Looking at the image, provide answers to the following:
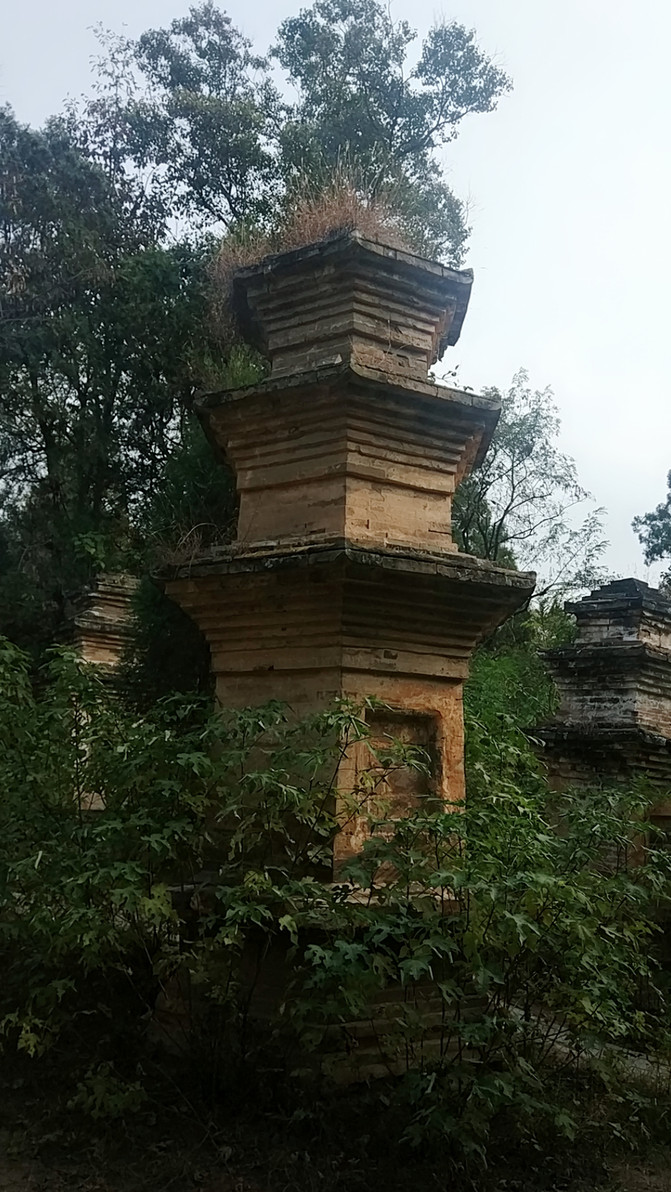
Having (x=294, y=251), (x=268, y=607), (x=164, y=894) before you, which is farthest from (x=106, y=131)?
(x=164, y=894)

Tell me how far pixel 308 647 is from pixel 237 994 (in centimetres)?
165

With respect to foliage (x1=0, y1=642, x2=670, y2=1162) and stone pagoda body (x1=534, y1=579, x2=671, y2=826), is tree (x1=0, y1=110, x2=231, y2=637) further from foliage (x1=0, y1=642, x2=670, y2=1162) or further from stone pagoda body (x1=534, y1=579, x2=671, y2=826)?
foliage (x1=0, y1=642, x2=670, y2=1162)

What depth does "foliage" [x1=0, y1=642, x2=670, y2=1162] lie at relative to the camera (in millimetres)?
3668

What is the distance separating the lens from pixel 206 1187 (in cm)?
349

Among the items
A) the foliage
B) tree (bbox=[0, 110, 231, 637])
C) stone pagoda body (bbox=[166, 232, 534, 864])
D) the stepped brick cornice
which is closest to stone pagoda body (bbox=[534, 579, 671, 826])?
the foliage

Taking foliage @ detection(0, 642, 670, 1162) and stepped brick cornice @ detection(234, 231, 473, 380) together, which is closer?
foliage @ detection(0, 642, 670, 1162)

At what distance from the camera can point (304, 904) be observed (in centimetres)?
389

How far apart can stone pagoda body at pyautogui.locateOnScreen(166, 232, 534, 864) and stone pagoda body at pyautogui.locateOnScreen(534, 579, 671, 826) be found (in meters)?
4.15

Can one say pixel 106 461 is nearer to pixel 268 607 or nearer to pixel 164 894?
pixel 268 607

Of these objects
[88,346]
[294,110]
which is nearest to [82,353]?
[88,346]

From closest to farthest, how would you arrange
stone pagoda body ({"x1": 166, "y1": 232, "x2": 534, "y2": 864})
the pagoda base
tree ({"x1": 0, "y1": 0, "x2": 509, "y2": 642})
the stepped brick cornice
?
the pagoda base → stone pagoda body ({"x1": 166, "y1": 232, "x2": 534, "y2": 864}) → the stepped brick cornice → tree ({"x1": 0, "y1": 0, "x2": 509, "y2": 642})


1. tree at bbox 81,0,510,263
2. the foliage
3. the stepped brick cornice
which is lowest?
the foliage

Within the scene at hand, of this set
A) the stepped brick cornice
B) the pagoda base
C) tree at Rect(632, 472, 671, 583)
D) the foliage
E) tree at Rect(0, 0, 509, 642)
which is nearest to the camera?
the foliage

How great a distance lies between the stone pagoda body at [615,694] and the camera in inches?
343
